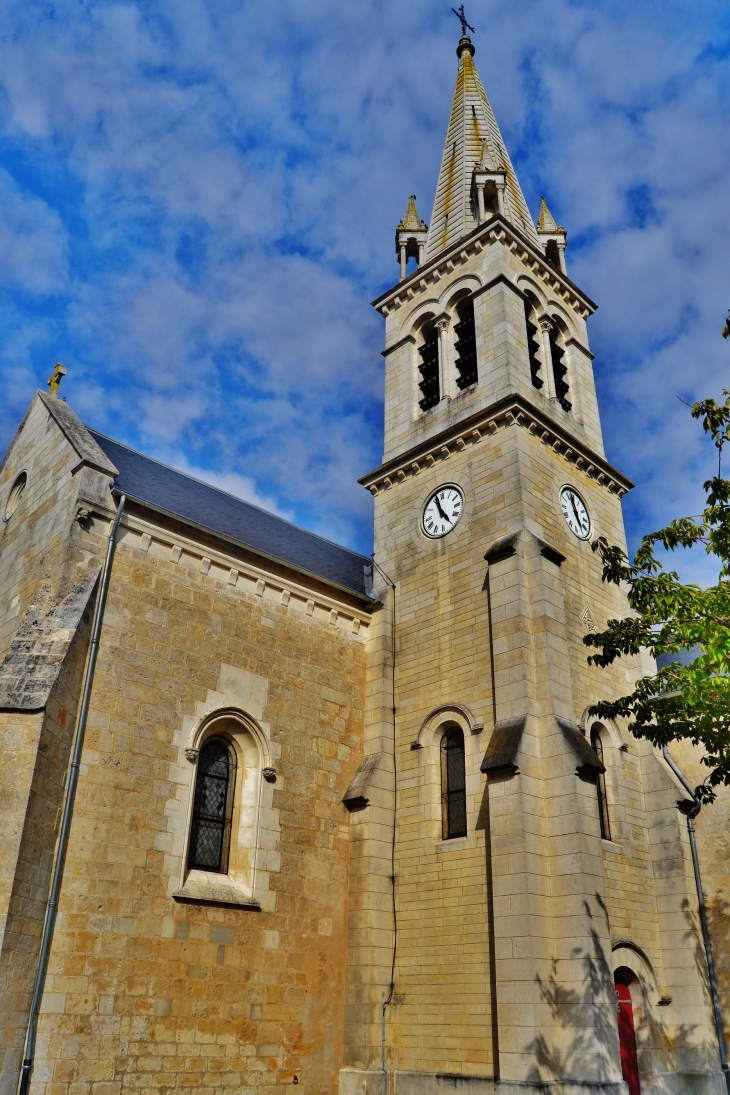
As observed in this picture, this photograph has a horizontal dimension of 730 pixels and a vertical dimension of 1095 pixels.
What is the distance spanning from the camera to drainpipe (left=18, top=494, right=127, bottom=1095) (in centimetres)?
1054

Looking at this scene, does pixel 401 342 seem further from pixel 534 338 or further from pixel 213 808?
pixel 213 808

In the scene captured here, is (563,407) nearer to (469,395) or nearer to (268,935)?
(469,395)

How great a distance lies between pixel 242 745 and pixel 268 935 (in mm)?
3111

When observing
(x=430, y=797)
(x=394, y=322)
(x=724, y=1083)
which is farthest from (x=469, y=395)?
(x=724, y=1083)

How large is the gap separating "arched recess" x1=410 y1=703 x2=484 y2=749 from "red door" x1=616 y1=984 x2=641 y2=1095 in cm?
487

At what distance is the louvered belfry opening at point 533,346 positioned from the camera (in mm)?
20266

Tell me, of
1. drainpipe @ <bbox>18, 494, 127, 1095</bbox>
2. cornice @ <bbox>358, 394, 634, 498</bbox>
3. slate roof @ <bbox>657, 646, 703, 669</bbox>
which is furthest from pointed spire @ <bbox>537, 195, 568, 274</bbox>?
drainpipe @ <bbox>18, 494, 127, 1095</bbox>

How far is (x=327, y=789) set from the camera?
15836mm

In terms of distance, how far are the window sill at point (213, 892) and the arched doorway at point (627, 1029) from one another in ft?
20.5

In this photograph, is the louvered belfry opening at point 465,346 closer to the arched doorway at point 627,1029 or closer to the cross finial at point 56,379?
the cross finial at point 56,379

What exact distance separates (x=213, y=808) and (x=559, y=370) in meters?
13.8

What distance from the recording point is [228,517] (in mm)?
18109

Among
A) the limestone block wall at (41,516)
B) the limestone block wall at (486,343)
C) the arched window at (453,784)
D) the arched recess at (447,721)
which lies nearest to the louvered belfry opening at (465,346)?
the limestone block wall at (486,343)

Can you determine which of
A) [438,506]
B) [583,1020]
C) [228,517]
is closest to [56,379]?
[228,517]
